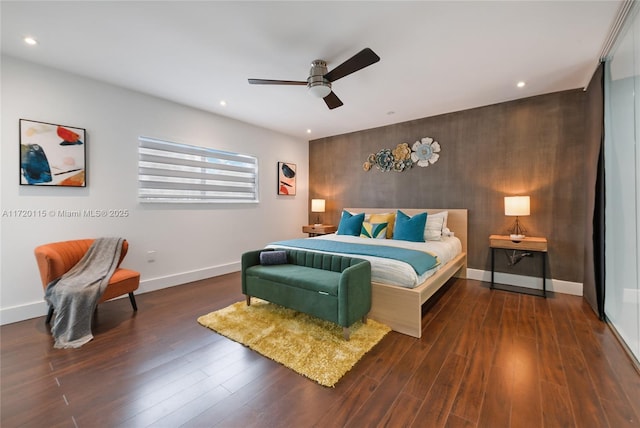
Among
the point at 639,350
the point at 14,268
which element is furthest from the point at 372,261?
the point at 14,268

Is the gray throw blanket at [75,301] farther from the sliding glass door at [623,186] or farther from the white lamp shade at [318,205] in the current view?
the sliding glass door at [623,186]

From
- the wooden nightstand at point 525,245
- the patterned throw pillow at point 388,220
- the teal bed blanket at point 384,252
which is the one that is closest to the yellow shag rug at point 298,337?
the teal bed blanket at point 384,252

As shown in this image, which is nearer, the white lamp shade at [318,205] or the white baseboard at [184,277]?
the white baseboard at [184,277]

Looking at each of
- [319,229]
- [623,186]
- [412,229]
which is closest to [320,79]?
[412,229]

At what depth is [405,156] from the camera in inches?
178

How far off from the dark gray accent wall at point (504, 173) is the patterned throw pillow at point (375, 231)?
90 cm

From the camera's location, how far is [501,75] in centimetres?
291

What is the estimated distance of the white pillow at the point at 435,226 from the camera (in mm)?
3672

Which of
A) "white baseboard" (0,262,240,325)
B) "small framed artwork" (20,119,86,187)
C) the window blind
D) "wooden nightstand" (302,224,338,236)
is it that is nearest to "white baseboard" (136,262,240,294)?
"white baseboard" (0,262,240,325)

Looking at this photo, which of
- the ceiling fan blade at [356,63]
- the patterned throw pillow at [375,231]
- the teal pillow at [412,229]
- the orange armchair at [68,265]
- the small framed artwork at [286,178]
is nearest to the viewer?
the ceiling fan blade at [356,63]

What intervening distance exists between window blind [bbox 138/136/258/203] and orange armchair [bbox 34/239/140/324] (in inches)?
35.4

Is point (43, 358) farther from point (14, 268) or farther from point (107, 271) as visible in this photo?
point (14, 268)

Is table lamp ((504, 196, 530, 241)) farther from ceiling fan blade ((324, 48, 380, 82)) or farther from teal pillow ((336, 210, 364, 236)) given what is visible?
ceiling fan blade ((324, 48, 380, 82))

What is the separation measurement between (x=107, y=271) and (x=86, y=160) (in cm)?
136
